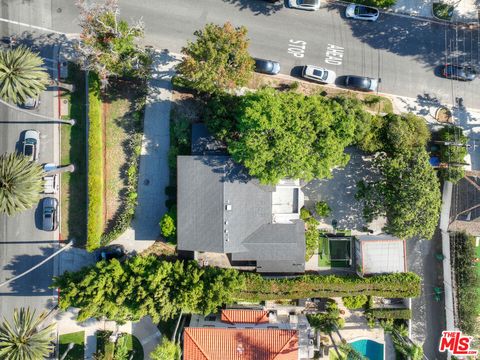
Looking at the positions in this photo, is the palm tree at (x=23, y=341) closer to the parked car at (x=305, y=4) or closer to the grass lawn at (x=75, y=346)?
the grass lawn at (x=75, y=346)

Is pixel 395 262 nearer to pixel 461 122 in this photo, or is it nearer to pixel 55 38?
pixel 461 122

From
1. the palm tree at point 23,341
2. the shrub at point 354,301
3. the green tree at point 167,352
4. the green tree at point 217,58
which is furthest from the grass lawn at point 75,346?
the green tree at point 217,58

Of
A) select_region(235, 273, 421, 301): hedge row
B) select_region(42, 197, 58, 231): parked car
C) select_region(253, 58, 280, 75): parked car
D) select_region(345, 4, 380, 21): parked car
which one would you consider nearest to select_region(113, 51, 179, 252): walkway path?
select_region(42, 197, 58, 231): parked car

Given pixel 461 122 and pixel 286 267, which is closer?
pixel 286 267

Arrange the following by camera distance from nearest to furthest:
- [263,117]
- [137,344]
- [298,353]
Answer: [263,117] < [298,353] < [137,344]

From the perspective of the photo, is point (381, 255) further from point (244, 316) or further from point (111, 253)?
point (111, 253)

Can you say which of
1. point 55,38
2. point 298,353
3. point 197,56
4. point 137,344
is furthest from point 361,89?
point 137,344

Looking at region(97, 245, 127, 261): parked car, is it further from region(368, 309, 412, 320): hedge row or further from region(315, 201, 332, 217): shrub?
region(368, 309, 412, 320): hedge row

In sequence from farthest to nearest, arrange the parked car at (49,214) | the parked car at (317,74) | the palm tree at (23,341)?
the parked car at (317,74) → the parked car at (49,214) → the palm tree at (23,341)
